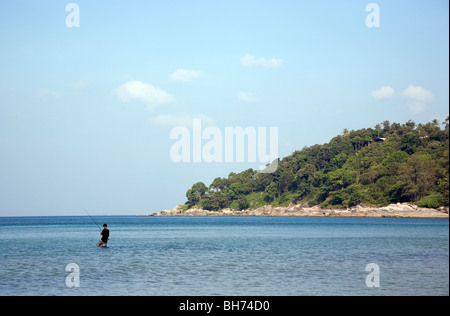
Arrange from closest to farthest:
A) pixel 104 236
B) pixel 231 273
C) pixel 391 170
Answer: pixel 231 273, pixel 104 236, pixel 391 170

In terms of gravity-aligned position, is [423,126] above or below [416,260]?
above

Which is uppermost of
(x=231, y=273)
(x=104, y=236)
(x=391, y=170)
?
(x=391, y=170)

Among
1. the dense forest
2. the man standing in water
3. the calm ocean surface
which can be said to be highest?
the dense forest

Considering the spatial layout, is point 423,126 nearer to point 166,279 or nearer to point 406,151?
point 406,151

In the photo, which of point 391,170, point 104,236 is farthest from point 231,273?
point 391,170

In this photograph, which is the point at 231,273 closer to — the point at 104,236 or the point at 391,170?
the point at 104,236

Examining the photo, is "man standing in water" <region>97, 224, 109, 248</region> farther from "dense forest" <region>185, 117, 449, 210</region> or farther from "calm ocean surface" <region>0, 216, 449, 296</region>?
"dense forest" <region>185, 117, 449, 210</region>

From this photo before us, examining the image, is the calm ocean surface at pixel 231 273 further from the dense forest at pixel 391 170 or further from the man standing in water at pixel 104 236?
the dense forest at pixel 391 170

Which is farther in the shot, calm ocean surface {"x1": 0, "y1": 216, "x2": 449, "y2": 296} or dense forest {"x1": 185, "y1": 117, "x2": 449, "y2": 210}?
dense forest {"x1": 185, "y1": 117, "x2": 449, "y2": 210}

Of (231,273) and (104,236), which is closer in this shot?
(231,273)

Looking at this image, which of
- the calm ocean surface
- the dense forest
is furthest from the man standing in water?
the dense forest
